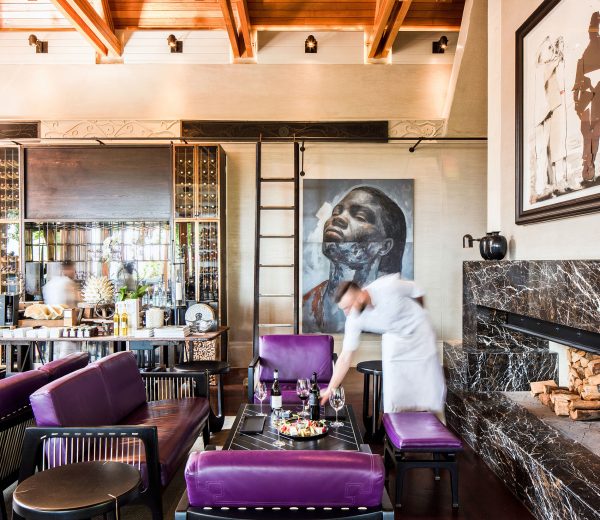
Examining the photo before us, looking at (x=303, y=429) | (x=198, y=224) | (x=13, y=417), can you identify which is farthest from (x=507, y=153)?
(x=13, y=417)

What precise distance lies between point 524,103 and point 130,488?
3883 mm

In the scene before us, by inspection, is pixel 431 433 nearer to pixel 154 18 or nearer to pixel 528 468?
pixel 528 468

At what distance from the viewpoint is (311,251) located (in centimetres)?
762

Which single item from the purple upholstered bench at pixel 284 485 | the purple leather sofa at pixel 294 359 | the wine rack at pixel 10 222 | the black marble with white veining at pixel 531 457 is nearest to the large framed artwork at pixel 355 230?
the purple leather sofa at pixel 294 359

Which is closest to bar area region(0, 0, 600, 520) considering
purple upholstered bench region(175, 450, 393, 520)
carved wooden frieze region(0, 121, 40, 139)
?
purple upholstered bench region(175, 450, 393, 520)

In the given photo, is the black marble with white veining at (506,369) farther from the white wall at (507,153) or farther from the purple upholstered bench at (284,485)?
the purple upholstered bench at (284,485)

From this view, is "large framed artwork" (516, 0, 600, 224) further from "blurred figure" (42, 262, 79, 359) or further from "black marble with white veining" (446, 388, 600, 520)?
"blurred figure" (42, 262, 79, 359)

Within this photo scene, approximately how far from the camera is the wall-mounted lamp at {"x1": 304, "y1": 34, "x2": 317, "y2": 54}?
7336 millimetres

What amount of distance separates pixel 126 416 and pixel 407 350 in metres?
2.12

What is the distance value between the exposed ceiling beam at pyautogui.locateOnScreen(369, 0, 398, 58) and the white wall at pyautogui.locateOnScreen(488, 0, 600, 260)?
1461 mm

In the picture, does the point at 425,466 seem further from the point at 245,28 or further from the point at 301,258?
the point at 245,28

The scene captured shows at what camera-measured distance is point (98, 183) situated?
6996 mm

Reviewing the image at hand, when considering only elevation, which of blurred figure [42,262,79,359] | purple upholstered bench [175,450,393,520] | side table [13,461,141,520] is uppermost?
blurred figure [42,262,79,359]

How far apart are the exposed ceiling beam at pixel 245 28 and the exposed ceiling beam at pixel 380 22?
172 cm
